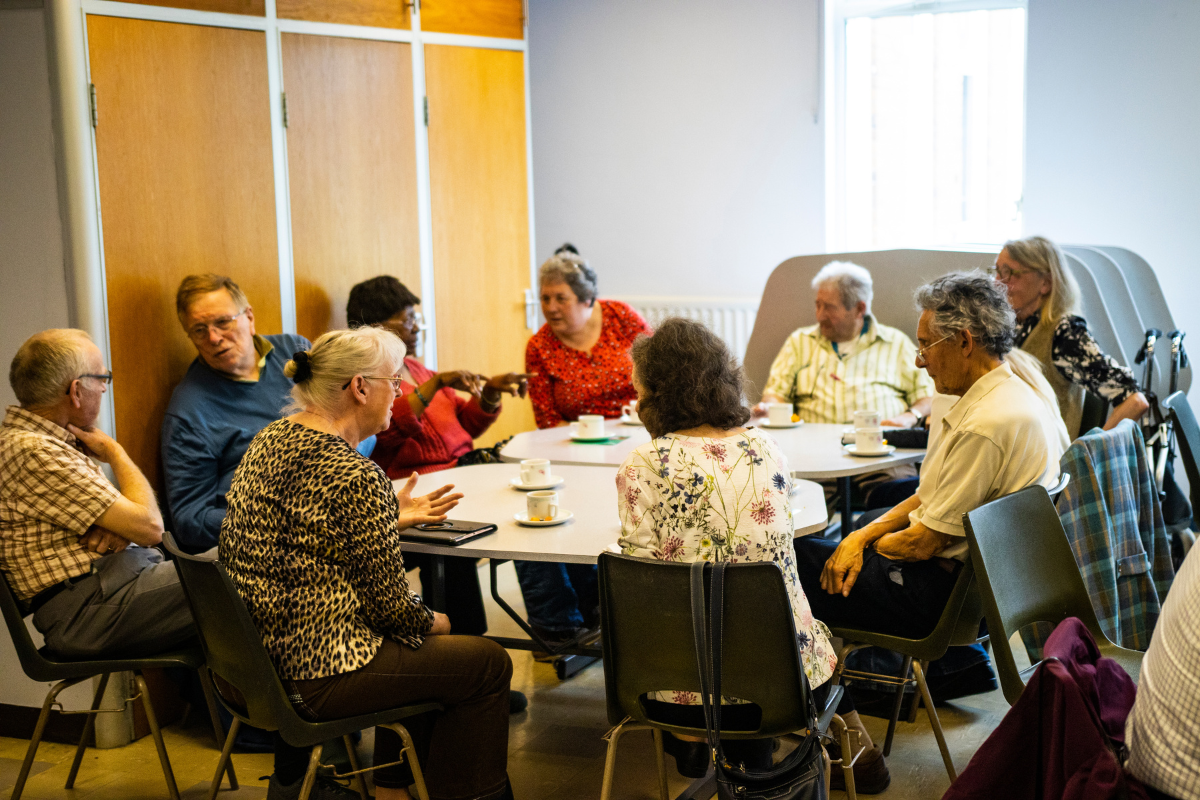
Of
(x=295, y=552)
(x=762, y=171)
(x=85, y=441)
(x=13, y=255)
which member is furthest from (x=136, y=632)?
(x=762, y=171)

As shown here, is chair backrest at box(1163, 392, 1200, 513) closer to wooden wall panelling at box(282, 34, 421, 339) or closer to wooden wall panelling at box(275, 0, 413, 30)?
wooden wall panelling at box(282, 34, 421, 339)

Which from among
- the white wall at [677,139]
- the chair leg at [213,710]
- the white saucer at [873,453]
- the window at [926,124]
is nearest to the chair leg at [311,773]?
the chair leg at [213,710]

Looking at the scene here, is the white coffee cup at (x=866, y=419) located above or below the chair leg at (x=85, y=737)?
above

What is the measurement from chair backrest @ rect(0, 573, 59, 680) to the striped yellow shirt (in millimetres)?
2808

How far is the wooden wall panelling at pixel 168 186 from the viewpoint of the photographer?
3221 mm

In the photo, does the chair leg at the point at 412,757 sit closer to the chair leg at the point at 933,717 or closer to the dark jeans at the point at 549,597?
the chair leg at the point at 933,717

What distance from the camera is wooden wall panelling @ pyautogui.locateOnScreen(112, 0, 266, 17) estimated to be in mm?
3367

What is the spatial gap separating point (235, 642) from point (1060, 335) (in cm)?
296

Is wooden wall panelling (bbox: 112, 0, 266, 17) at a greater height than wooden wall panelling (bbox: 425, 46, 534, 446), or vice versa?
wooden wall panelling (bbox: 112, 0, 266, 17)

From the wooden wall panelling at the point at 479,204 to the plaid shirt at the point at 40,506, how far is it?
2101mm

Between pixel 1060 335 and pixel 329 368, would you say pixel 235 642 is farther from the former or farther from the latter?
pixel 1060 335

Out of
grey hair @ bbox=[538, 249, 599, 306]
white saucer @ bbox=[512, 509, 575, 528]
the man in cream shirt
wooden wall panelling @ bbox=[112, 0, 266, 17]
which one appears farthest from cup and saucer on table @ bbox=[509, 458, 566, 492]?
wooden wall panelling @ bbox=[112, 0, 266, 17]

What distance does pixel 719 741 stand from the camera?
6.32 ft

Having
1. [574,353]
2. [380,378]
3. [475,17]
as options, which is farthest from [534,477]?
[475,17]
